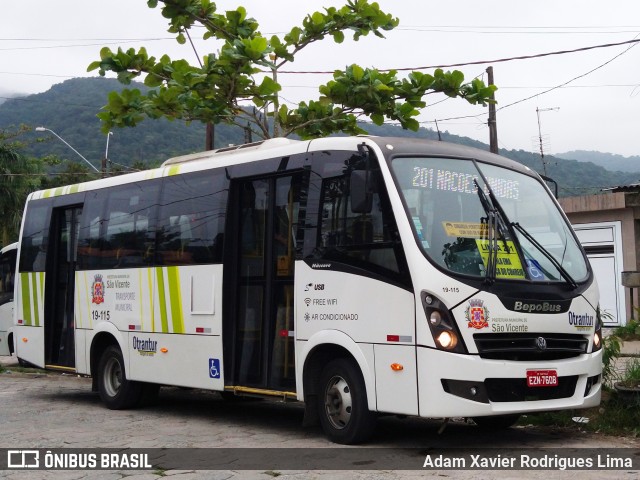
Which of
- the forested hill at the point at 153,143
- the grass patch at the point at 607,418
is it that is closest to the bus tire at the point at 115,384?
the grass patch at the point at 607,418

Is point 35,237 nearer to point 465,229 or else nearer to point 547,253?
point 465,229

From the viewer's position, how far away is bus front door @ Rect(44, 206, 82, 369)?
528 inches

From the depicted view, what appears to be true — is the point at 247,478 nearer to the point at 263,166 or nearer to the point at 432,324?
the point at 432,324

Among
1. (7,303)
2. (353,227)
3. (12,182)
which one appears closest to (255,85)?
(353,227)

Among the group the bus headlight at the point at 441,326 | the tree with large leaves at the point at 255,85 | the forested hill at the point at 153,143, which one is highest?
the forested hill at the point at 153,143

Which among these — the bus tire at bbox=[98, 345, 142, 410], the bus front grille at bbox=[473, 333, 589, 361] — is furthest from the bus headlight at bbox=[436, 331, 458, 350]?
the bus tire at bbox=[98, 345, 142, 410]

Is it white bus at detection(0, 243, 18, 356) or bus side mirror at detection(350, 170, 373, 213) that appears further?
white bus at detection(0, 243, 18, 356)

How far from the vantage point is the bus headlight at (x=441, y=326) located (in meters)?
7.83

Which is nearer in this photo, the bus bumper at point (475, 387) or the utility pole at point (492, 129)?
the bus bumper at point (475, 387)

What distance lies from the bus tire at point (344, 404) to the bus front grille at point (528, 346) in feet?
3.97

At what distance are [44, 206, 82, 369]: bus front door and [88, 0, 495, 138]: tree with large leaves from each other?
1.70m

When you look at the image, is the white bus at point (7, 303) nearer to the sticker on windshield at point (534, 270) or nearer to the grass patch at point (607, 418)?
the grass patch at point (607, 418)

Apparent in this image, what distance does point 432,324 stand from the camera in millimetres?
7863

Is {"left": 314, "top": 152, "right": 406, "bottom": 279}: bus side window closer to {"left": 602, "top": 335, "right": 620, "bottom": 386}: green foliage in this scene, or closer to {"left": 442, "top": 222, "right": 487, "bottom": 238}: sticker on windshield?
{"left": 442, "top": 222, "right": 487, "bottom": 238}: sticker on windshield
